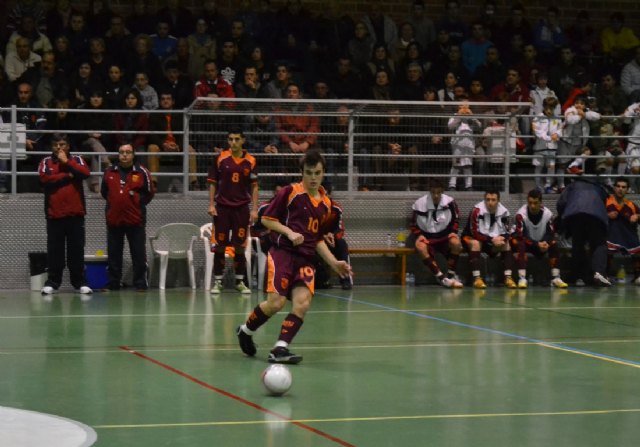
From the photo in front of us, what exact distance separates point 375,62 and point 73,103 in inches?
230

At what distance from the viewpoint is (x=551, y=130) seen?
65.0ft

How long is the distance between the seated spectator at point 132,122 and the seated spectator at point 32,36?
2.38m

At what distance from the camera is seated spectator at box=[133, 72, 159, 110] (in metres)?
19.1

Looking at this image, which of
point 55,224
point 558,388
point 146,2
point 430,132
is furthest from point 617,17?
point 558,388

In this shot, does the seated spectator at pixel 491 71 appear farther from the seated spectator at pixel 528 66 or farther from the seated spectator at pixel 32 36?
the seated spectator at pixel 32 36

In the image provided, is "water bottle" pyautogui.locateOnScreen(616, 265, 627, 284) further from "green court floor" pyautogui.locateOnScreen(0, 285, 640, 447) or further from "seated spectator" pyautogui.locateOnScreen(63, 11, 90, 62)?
"seated spectator" pyautogui.locateOnScreen(63, 11, 90, 62)

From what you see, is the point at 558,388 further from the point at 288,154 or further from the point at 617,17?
the point at 617,17

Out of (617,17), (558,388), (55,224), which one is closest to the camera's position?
(558,388)

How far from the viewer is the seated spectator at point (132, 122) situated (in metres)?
18.5

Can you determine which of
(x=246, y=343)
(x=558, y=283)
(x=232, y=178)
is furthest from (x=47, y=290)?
(x=558, y=283)

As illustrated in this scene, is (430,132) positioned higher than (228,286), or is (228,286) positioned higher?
(430,132)

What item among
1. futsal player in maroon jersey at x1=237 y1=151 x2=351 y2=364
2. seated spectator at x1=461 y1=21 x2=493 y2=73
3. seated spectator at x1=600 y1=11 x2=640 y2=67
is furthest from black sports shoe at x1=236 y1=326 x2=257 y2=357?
seated spectator at x1=600 y1=11 x2=640 y2=67

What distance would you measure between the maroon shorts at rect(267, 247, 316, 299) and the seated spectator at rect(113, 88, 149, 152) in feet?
29.7

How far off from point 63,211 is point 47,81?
11.4ft
